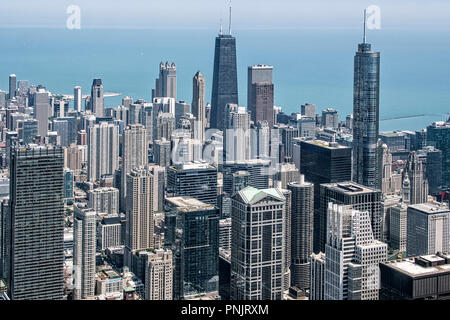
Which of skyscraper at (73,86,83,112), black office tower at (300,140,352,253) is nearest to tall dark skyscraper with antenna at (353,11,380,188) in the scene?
black office tower at (300,140,352,253)

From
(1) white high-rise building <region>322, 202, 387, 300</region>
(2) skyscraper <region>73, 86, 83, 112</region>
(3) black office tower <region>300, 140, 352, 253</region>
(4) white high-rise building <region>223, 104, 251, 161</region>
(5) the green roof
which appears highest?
(2) skyscraper <region>73, 86, 83, 112</region>

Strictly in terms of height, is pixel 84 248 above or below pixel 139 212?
below

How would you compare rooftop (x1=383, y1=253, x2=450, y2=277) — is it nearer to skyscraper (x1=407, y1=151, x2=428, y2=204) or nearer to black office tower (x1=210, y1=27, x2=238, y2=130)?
skyscraper (x1=407, y1=151, x2=428, y2=204)

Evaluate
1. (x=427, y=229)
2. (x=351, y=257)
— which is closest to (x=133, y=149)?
(x=427, y=229)

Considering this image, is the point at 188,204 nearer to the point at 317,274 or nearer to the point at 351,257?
the point at 317,274

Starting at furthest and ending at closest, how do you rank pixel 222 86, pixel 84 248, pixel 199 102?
pixel 222 86 < pixel 199 102 < pixel 84 248

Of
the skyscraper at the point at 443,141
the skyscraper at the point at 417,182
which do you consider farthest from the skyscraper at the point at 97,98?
the skyscraper at the point at 443,141
